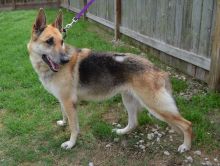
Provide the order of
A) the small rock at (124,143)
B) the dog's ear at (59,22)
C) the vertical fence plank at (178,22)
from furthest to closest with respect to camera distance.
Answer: the vertical fence plank at (178,22)
the small rock at (124,143)
the dog's ear at (59,22)

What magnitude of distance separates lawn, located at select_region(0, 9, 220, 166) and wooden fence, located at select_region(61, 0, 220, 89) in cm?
35

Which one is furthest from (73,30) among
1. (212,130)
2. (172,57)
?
(212,130)

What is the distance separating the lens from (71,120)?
3.83 m

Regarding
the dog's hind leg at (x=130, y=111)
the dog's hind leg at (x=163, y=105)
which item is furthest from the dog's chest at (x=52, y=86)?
the dog's hind leg at (x=163, y=105)

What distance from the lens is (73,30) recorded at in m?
9.33

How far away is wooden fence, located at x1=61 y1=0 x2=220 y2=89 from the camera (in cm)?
488

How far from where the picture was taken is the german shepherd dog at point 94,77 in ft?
11.5

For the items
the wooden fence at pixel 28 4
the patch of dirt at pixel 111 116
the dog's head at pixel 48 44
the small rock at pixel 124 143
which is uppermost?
the dog's head at pixel 48 44

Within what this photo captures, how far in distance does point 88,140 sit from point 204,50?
2502 mm

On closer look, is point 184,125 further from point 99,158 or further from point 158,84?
point 99,158

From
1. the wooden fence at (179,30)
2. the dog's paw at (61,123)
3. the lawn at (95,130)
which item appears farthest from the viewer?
the wooden fence at (179,30)

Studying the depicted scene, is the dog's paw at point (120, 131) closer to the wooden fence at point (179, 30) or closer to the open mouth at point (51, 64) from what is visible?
the open mouth at point (51, 64)

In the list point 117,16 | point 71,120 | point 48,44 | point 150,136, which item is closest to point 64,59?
point 48,44

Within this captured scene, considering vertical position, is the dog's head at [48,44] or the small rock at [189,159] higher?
the dog's head at [48,44]
